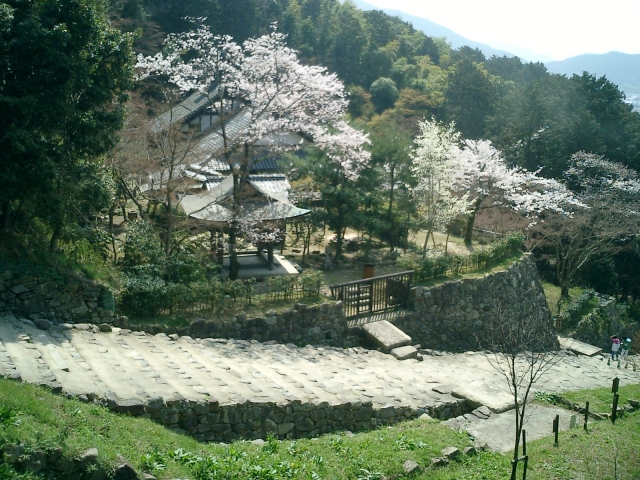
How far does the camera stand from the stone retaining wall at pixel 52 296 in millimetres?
12008

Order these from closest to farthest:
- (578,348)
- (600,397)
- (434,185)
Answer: (600,397), (578,348), (434,185)

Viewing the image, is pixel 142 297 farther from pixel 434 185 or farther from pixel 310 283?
pixel 434 185

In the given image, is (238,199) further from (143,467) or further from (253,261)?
(143,467)

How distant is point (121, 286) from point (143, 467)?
7200 mm

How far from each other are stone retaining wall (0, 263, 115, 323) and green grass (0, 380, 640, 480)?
455 centimetres

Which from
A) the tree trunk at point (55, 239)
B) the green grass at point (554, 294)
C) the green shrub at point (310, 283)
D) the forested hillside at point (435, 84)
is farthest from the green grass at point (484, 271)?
the forested hillside at point (435, 84)

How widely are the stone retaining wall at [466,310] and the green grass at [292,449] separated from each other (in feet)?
24.9

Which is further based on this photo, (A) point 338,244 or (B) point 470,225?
(B) point 470,225

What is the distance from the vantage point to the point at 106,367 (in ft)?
33.8

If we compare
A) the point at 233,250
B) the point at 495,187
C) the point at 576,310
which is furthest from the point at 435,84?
the point at 233,250

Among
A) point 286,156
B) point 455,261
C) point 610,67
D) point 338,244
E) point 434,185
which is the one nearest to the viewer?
point 455,261

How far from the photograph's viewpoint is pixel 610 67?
177625mm

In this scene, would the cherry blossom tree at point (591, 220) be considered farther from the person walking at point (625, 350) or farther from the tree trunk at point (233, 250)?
the tree trunk at point (233, 250)

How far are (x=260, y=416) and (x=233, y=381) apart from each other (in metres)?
1.15
